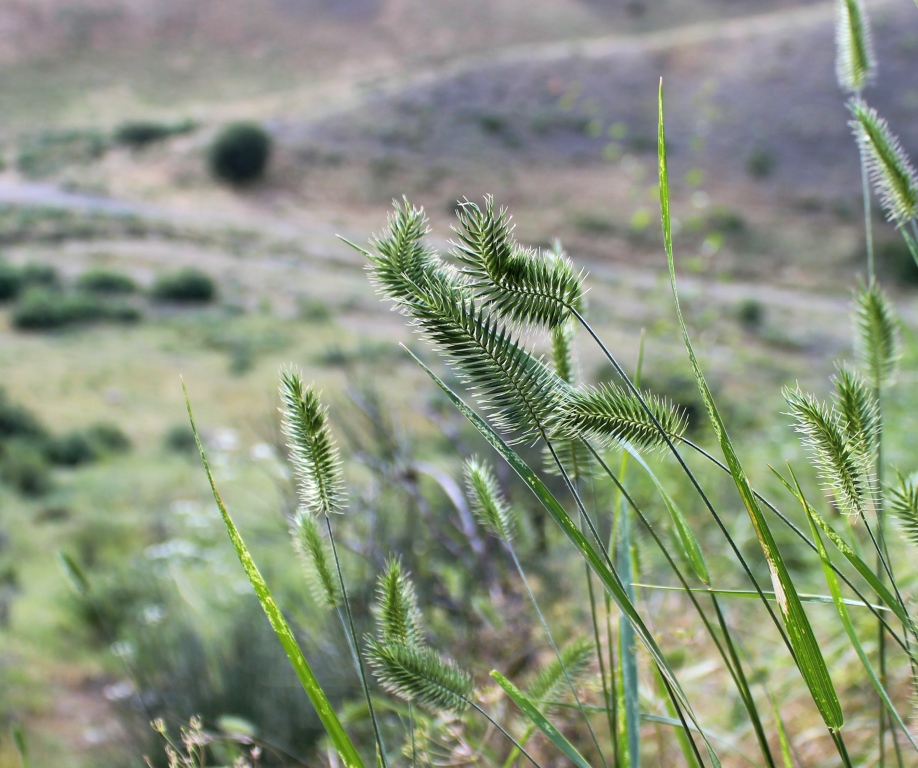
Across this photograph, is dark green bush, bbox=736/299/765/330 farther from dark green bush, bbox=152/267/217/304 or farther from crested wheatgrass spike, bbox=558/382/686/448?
crested wheatgrass spike, bbox=558/382/686/448

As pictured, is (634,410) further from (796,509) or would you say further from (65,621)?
(65,621)

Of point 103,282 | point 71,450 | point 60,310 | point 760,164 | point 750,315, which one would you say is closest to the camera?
point 71,450

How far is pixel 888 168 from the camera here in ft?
2.46

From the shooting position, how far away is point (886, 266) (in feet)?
59.6

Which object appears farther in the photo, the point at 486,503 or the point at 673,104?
the point at 673,104

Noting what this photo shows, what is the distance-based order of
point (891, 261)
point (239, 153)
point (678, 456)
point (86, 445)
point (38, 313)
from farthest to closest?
point (239, 153) < point (891, 261) < point (38, 313) < point (86, 445) < point (678, 456)


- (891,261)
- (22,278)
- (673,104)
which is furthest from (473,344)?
(673,104)

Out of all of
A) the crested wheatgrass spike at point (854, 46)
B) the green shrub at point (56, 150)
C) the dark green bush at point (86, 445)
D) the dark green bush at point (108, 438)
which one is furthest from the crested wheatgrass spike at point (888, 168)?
the green shrub at point (56, 150)

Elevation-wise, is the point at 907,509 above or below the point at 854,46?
below

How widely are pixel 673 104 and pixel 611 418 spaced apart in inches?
1161

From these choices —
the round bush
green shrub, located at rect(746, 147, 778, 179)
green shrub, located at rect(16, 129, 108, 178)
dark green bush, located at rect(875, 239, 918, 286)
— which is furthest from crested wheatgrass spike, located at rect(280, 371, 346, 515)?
green shrub, located at rect(16, 129, 108, 178)

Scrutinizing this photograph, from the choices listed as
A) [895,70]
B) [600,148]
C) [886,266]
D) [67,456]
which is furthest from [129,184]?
[895,70]

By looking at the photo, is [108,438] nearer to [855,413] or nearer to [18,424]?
[18,424]

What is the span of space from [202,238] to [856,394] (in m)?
23.7
